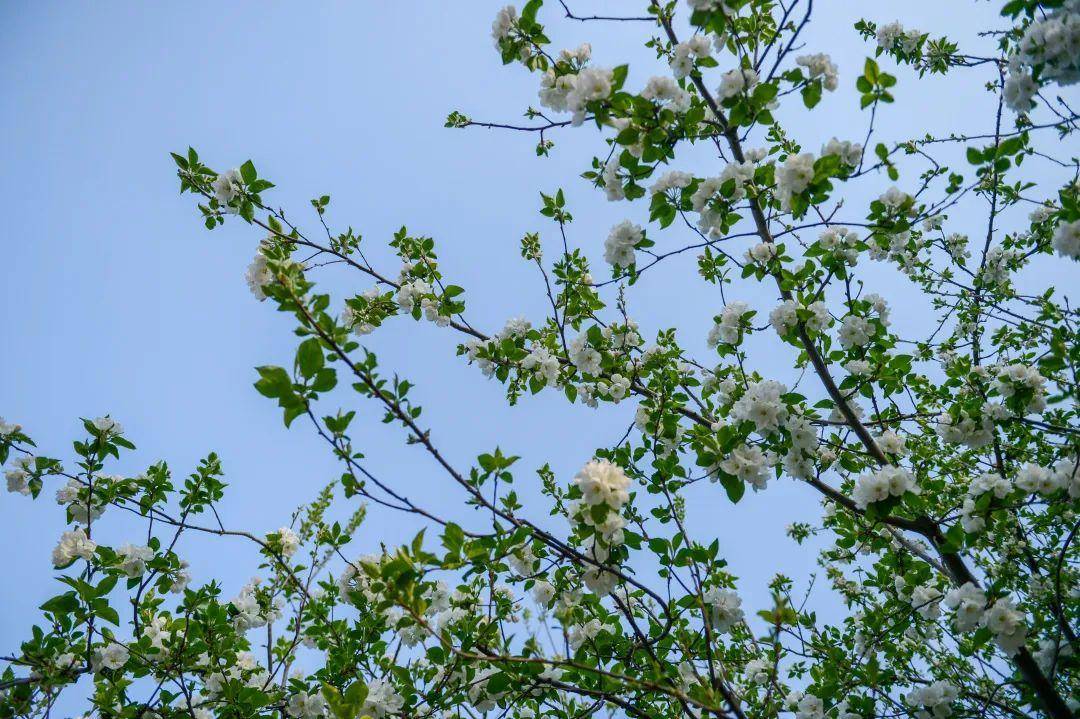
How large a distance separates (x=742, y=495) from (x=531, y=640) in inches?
50.4

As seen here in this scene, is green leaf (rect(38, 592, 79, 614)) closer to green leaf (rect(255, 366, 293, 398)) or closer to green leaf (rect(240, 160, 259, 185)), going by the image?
green leaf (rect(255, 366, 293, 398))

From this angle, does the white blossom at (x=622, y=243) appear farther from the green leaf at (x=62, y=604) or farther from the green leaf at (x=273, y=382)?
the green leaf at (x=62, y=604)

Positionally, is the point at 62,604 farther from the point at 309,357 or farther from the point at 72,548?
the point at 309,357

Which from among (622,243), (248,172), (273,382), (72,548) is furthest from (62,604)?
(622,243)

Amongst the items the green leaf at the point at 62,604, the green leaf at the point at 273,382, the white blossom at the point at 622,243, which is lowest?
the green leaf at the point at 62,604

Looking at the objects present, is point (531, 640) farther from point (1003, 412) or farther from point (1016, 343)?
point (1016, 343)

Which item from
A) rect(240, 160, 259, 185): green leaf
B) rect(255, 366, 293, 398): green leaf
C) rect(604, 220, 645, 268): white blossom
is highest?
rect(240, 160, 259, 185): green leaf

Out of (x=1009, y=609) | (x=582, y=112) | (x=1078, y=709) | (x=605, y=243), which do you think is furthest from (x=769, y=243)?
(x=1078, y=709)

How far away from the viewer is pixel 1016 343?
14.4 ft

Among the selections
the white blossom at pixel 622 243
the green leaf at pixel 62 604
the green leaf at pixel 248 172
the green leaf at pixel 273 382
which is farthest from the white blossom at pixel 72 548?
the white blossom at pixel 622 243

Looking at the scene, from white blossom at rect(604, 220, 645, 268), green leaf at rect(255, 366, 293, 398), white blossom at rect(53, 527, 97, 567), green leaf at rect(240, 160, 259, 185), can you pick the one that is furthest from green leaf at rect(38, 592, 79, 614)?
white blossom at rect(604, 220, 645, 268)

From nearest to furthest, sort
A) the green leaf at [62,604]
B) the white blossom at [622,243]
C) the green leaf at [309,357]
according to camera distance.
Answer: the green leaf at [309,357]
the green leaf at [62,604]
the white blossom at [622,243]

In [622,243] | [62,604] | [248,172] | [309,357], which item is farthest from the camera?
[248,172]

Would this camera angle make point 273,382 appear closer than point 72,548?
Yes
